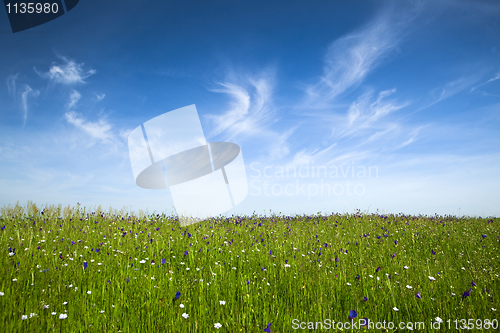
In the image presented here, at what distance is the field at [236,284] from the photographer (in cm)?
292

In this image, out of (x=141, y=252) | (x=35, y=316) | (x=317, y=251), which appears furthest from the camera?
(x=317, y=251)

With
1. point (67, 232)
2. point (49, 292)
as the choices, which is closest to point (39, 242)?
point (67, 232)

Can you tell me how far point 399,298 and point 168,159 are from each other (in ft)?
18.1

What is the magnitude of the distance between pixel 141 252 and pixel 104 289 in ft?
5.60

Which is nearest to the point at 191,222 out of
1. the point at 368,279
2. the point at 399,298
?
the point at 368,279

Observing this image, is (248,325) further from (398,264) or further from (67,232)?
(67,232)

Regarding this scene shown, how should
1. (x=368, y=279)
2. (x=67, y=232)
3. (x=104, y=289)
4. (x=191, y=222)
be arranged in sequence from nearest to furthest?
(x=104, y=289) → (x=368, y=279) → (x=67, y=232) → (x=191, y=222)

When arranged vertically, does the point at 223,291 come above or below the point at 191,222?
below

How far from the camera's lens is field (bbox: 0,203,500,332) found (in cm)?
292

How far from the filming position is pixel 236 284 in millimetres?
3947

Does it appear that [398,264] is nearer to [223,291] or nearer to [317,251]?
[317,251]

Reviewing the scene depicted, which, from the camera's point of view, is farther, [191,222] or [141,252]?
[191,222]

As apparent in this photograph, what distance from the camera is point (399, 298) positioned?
370 cm

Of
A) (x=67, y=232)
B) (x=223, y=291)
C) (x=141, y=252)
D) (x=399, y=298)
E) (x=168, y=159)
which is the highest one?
(x=168, y=159)
